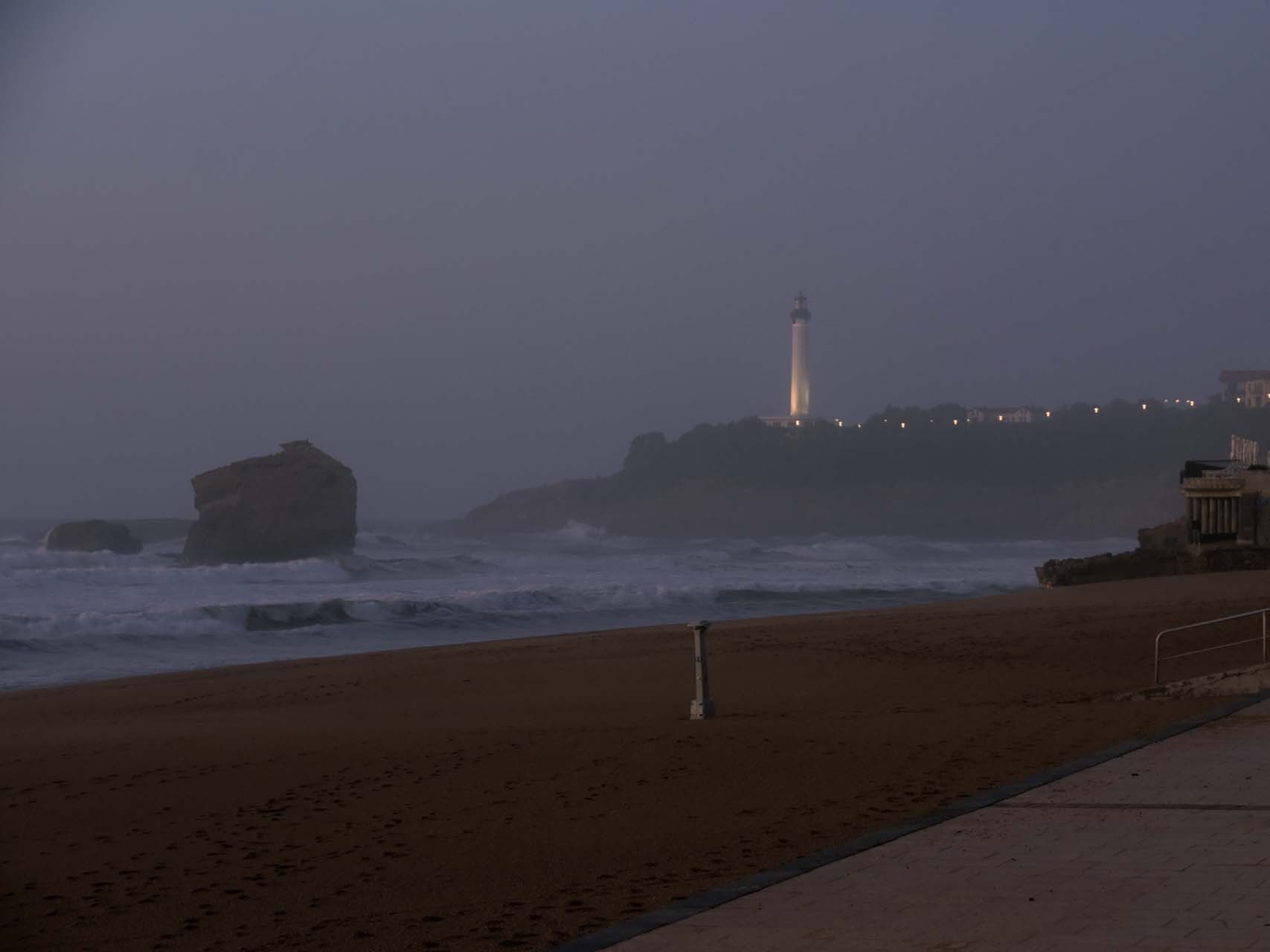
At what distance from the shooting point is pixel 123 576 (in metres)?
44.5

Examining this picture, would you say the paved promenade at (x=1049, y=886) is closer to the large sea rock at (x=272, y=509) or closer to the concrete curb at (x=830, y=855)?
the concrete curb at (x=830, y=855)

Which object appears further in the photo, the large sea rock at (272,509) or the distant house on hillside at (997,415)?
the distant house on hillside at (997,415)

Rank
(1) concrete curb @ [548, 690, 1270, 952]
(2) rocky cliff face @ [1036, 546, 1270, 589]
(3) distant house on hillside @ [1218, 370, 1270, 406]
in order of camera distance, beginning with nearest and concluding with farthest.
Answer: (1) concrete curb @ [548, 690, 1270, 952] → (2) rocky cliff face @ [1036, 546, 1270, 589] → (3) distant house on hillside @ [1218, 370, 1270, 406]

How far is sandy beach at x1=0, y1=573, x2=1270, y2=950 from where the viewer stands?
6531mm

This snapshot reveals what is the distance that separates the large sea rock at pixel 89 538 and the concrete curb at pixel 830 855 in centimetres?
8210

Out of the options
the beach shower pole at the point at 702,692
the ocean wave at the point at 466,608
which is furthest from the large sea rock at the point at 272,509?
the beach shower pole at the point at 702,692

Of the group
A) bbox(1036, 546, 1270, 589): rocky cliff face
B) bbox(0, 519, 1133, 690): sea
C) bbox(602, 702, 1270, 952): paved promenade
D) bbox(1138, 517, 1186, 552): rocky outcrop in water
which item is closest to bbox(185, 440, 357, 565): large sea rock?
bbox(0, 519, 1133, 690): sea

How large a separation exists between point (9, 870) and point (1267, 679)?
10.4 metres

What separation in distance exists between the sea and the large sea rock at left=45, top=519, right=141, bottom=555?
17266 millimetres

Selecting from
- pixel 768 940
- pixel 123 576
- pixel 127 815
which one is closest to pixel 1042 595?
pixel 127 815

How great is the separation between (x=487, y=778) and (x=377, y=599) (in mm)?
26032

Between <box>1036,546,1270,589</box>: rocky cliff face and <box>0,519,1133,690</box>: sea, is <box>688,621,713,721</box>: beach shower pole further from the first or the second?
<box>1036,546,1270,589</box>: rocky cliff face

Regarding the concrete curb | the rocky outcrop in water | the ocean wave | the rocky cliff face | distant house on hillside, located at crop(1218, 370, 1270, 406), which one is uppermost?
distant house on hillside, located at crop(1218, 370, 1270, 406)

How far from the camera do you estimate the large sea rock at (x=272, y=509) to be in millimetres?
67500
